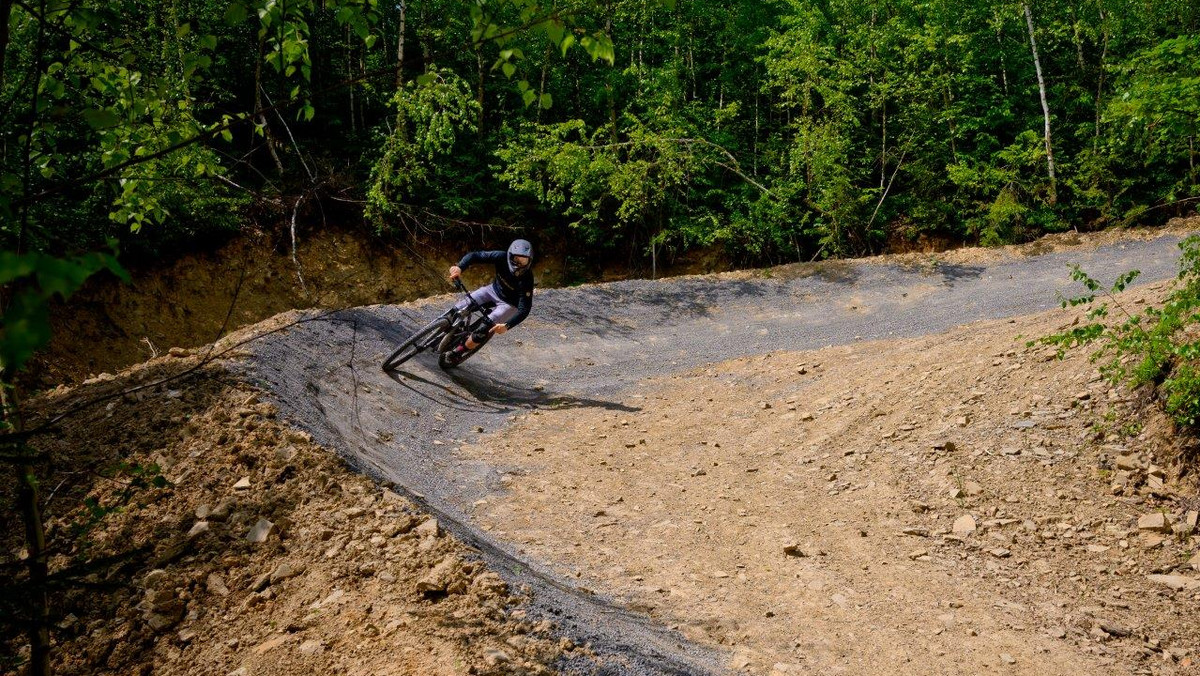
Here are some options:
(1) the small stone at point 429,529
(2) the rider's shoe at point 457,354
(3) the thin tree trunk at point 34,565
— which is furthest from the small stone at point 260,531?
(2) the rider's shoe at point 457,354

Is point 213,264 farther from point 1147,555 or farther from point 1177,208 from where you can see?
point 1177,208

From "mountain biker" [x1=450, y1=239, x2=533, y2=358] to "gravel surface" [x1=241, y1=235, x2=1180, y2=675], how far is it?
115 cm

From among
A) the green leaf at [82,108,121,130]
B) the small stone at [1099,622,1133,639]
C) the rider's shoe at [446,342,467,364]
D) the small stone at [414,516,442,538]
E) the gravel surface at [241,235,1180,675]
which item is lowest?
the small stone at [1099,622,1133,639]

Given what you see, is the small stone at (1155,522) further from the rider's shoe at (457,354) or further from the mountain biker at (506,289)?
the rider's shoe at (457,354)

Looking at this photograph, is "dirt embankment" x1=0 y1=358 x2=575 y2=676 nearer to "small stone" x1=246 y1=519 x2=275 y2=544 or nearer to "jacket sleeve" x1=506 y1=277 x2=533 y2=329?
"small stone" x1=246 y1=519 x2=275 y2=544

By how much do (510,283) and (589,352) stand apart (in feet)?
12.2

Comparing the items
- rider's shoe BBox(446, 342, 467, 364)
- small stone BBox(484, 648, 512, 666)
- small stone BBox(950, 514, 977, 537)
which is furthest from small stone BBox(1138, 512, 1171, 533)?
rider's shoe BBox(446, 342, 467, 364)

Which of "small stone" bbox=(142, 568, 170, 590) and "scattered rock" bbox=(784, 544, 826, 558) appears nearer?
"small stone" bbox=(142, 568, 170, 590)

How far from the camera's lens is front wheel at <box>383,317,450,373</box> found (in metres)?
9.75

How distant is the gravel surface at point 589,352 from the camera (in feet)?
15.3

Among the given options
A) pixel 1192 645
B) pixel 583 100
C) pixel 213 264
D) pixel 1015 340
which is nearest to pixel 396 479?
pixel 1192 645

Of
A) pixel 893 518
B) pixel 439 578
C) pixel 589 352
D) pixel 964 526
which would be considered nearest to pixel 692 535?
pixel 893 518

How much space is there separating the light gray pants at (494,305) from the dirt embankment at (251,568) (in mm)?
4104

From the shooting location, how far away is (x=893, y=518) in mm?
6238
